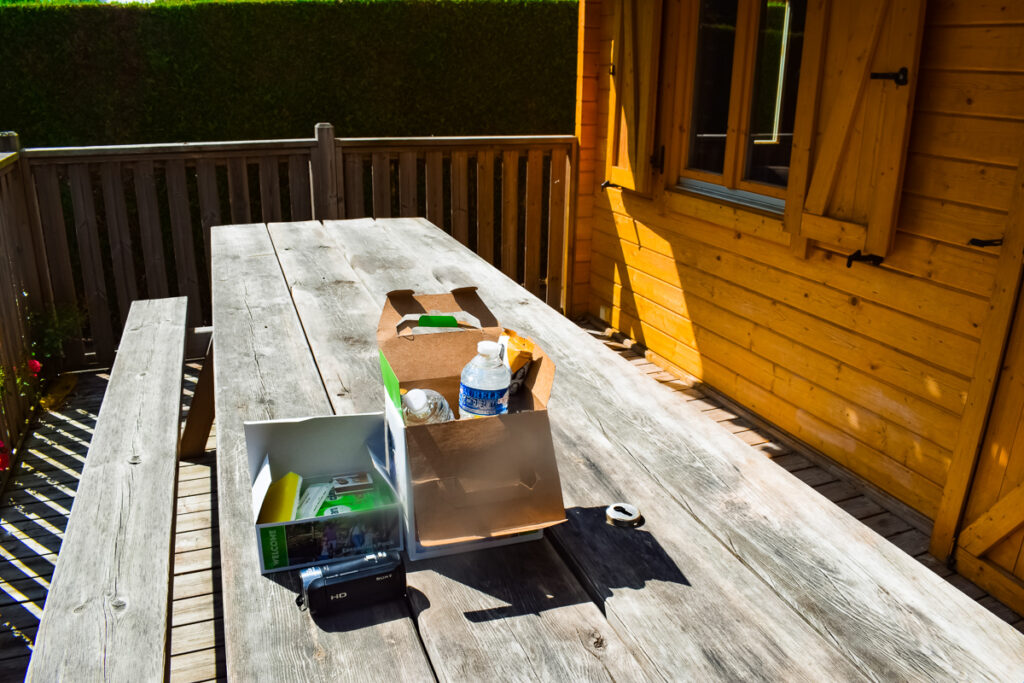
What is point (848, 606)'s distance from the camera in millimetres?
1089

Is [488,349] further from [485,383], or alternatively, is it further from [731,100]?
[731,100]

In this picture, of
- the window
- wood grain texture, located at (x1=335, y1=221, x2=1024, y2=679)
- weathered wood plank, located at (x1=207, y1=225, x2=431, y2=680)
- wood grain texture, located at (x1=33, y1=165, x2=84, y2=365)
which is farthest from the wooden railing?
wood grain texture, located at (x1=335, y1=221, x2=1024, y2=679)

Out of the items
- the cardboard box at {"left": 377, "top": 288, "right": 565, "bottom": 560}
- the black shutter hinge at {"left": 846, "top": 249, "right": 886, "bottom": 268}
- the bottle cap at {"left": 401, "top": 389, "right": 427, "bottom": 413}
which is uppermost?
the bottle cap at {"left": 401, "top": 389, "right": 427, "bottom": 413}

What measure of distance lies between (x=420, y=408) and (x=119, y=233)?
12.6ft

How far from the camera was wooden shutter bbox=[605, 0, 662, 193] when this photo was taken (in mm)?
4164

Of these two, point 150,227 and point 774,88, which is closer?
point 774,88

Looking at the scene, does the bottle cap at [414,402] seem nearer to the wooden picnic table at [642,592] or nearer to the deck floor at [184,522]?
the wooden picnic table at [642,592]

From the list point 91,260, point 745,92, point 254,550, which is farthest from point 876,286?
point 91,260

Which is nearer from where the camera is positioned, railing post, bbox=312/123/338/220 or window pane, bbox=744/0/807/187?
window pane, bbox=744/0/807/187

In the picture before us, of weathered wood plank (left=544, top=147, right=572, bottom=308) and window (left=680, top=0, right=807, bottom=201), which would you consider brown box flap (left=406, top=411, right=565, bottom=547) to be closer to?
window (left=680, top=0, right=807, bottom=201)

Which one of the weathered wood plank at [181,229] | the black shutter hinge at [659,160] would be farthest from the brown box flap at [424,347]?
the weathered wood plank at [181,229]

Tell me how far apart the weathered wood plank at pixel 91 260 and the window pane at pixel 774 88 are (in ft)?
10.8

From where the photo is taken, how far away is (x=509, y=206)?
504 cm

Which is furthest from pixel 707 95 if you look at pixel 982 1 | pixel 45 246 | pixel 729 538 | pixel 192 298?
pixel 45 246
